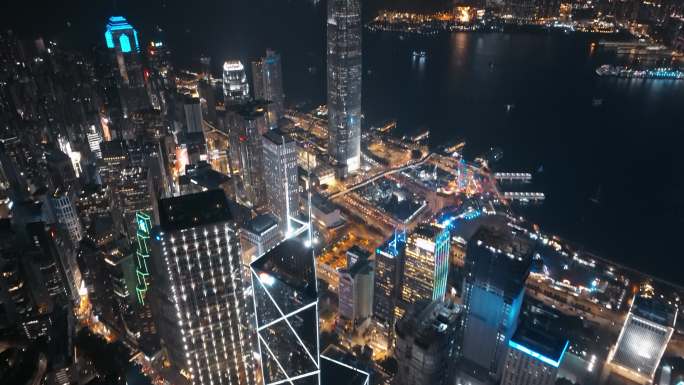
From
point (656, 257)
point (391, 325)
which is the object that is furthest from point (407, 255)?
point (656, 257)

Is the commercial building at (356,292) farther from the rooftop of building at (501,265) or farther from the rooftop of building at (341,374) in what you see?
the rooftop of building at (341,374)

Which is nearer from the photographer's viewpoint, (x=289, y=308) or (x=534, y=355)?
(x=289, y=308)

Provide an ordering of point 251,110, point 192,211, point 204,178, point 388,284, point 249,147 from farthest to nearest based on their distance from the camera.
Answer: point 251,110 < point 249,147 < point 204,178 < point 388,284 < point 192,211

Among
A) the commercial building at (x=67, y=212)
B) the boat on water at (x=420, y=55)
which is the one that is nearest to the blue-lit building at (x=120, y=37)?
the commercial building at (x=67, y=212)

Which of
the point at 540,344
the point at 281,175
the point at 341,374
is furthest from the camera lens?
the point at 281,175

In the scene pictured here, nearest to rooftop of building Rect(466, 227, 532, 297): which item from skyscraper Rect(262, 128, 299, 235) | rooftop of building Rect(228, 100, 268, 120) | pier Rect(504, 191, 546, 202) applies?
skyscraper Rect(262, 128, 299, 235)

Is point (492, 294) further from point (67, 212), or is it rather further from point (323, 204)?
point (67, 212)

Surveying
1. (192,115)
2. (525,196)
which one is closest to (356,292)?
(525,196)
